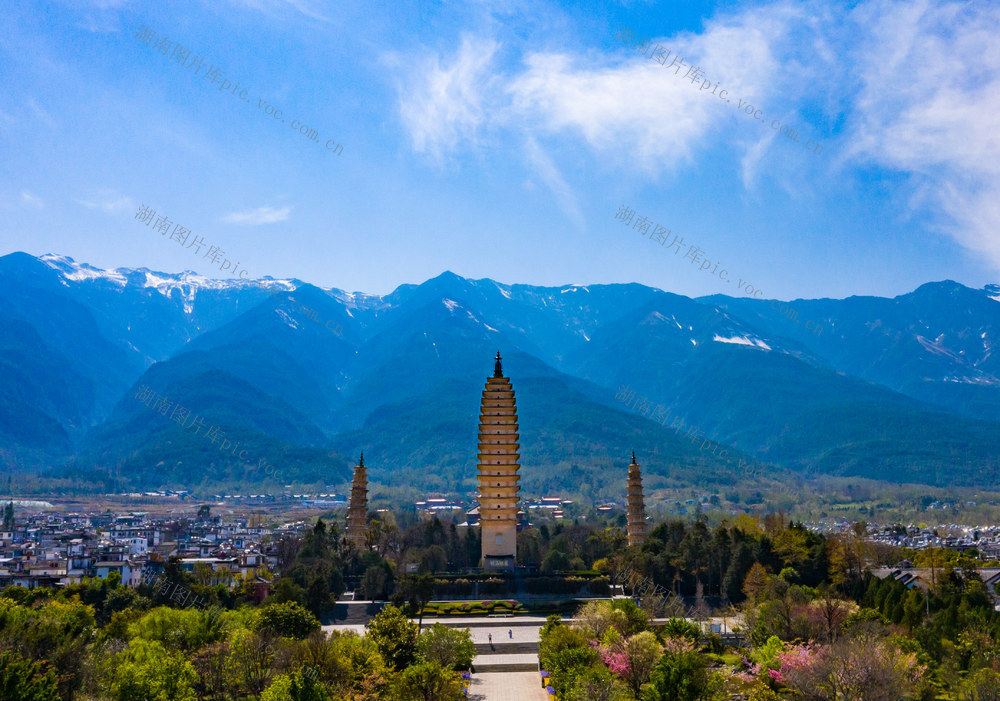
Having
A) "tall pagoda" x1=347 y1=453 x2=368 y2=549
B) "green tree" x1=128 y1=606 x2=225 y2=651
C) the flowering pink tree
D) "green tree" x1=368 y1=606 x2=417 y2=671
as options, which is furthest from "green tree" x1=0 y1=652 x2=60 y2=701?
"tall pagoda" x1=347 y1=453 x2=368 y2=549

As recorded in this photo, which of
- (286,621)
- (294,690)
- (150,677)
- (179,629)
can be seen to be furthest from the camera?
(286,621)

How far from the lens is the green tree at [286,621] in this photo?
46.0 m

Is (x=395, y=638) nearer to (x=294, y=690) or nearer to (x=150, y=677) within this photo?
(x=294, y=690)

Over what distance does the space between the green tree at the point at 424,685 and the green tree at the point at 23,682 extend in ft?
41.8

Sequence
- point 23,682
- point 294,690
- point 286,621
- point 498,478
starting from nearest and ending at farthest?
point 294,690 < point 23,682 < point 286,621 < point 498,478

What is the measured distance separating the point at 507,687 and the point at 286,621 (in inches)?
422

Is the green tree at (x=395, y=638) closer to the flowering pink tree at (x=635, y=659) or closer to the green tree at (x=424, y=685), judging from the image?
the green tree at (x=424, y=685)

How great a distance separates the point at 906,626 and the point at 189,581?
133 ft

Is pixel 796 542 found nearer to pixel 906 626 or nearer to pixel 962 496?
pixel 906 626

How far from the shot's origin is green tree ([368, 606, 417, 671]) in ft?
142

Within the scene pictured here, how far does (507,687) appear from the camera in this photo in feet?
152

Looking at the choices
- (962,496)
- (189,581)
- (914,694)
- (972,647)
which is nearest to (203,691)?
(189,581)

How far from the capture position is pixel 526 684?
47.2 metres

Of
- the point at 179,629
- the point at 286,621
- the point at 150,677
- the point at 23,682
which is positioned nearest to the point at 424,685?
the point at 150,677
